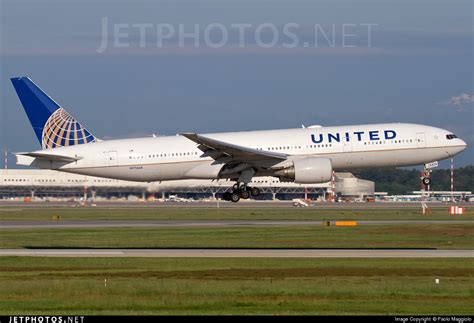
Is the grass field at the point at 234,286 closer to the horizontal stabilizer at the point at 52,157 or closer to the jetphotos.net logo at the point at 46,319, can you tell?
the jetphotos.net logo at the point at 46,319

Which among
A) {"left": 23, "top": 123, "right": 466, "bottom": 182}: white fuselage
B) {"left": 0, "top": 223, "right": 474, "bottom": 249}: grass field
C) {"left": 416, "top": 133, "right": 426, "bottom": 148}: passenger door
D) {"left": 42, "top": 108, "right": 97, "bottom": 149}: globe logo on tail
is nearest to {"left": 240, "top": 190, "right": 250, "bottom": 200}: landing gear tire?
{"left": 23, "top": 123, "right": 466, "bottom": 182}: white fuselage

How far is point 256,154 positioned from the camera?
54656 millimetres

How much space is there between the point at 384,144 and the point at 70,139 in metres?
20.1

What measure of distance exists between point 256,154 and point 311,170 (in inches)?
130

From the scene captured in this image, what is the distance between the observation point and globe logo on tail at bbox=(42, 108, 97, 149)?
200 ft

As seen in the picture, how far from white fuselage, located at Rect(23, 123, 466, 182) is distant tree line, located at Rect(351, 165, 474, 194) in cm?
10126

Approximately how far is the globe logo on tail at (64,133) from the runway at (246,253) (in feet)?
80.2

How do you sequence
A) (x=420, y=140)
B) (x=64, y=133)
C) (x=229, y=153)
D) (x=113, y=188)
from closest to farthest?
(x=229, y=153)
(x=420, y=140)
(x=64, y=133)
(x=113, y=188)

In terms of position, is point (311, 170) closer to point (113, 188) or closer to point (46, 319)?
point (46, 319)

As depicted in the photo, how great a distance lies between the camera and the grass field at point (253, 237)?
39500 mm

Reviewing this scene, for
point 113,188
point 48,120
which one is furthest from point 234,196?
point 113,188

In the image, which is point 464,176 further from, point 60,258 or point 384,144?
point 60,258

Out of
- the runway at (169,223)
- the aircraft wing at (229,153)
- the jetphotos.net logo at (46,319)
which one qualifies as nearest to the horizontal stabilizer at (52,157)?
the runway at (169,223)

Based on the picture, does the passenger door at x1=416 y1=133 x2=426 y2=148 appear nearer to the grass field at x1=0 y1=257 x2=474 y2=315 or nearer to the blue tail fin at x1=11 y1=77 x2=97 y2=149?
the blue tail fin at x1=11 y1=77 x2=97 y2=149
